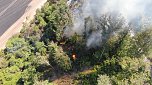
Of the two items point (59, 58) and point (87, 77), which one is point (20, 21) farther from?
point (87, 77)

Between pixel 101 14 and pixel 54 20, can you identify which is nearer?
pixel 101 14

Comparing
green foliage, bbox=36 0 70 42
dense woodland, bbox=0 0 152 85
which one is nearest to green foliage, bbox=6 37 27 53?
dense woodland, bbox=0 0 152 85

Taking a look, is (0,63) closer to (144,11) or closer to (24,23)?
(24,23)

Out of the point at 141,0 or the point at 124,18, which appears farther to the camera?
the point at 141,0

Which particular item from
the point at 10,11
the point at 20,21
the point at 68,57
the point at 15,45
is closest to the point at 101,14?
the point at 68,57

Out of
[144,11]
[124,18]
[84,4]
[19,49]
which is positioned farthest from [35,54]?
[144,11]

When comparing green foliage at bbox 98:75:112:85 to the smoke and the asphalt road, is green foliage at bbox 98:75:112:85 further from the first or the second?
the asphalt road

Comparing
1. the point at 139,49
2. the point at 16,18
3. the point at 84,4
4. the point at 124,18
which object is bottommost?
the point at 139,49

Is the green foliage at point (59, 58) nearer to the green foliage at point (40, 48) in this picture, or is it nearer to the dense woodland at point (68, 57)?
the dense woodland at point (68, 57)
